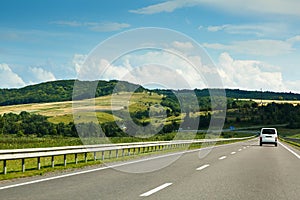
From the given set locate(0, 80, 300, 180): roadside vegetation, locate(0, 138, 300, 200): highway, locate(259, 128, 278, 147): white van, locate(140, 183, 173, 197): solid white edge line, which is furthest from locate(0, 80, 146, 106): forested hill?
locate(140, 183, 173, 197): solid white edge line

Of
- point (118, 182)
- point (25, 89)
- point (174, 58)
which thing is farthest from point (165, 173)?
point (25, 89)

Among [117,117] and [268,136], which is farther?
[268,136]

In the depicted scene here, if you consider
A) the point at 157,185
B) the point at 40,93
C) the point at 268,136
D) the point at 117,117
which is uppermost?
the point at 40,93

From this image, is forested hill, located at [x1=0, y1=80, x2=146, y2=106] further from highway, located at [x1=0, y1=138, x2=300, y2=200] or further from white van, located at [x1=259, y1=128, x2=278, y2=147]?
highway, located at [x1=0, y1=138, x2=300, y2=200]

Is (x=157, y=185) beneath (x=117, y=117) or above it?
beneath

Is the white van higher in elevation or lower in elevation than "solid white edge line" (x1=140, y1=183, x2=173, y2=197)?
higher

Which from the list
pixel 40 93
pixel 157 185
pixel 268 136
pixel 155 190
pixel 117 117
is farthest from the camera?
pixel 40 93

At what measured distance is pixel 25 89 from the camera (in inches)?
7682

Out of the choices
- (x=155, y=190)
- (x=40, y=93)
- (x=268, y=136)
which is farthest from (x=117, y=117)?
(x=40, y=93)

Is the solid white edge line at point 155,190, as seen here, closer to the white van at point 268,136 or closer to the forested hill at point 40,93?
the white van at point 268,136

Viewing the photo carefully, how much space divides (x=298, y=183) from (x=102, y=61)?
11691mm

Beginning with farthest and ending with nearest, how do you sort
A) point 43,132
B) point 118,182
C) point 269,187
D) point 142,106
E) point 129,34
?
point 43,132, point 142,106, point 129,34, point 118,182, point 269,187

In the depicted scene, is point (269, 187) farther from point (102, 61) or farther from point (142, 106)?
point (142, 106)

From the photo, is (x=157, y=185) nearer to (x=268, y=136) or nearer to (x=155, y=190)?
(x=155, y=190)
